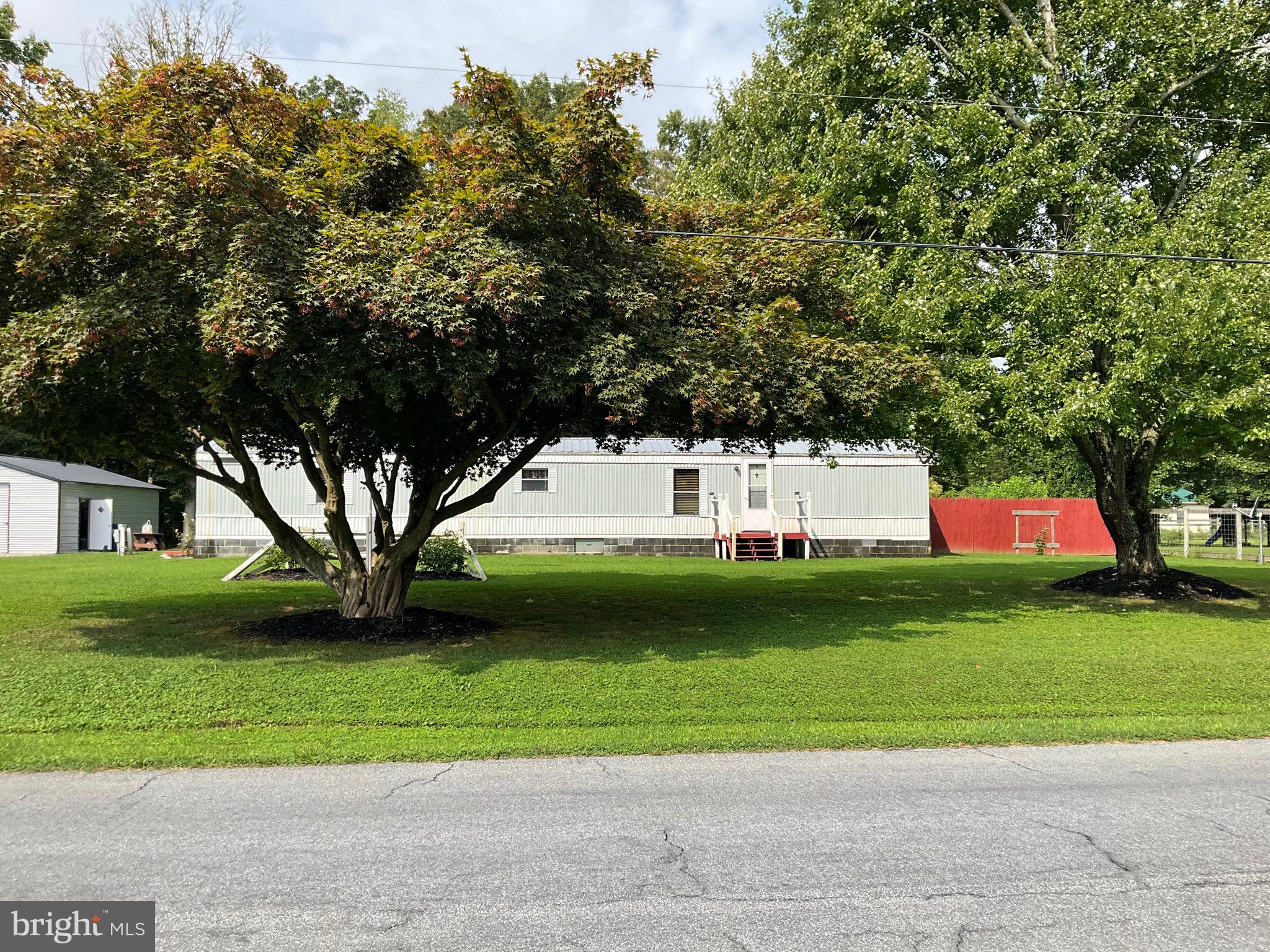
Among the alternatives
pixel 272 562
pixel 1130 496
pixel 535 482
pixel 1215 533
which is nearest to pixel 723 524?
pixel 535 482

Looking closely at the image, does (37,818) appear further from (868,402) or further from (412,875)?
(868,402)

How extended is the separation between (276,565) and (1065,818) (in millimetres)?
17871

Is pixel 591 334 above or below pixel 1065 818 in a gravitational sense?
above

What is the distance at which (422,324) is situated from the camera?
26.5ft

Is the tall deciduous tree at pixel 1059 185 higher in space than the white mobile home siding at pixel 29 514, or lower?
higher

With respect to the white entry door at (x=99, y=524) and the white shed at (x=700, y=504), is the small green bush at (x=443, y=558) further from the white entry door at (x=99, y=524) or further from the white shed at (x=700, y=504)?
the white entry door at (x=99, y=524)

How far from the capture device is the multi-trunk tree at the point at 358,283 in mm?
8117

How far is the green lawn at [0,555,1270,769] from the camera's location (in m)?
7.01

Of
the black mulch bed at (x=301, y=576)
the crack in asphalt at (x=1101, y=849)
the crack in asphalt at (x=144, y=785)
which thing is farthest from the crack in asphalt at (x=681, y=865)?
the black mulch bed at (x=301, y=576)

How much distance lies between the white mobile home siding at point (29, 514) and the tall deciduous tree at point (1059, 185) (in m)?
24.4

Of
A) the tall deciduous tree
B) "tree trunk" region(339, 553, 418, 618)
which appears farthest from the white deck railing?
"tree trunk" region(339, 553, 418, 618)

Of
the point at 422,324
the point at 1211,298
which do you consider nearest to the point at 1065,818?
the point at 422,324

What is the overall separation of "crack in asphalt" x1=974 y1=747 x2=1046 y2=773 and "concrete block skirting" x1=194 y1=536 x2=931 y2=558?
67.2 ft

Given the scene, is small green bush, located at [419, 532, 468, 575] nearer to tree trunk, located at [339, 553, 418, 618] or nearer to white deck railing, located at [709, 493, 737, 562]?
tree trunk, located at [339, 553, 418, 618]
